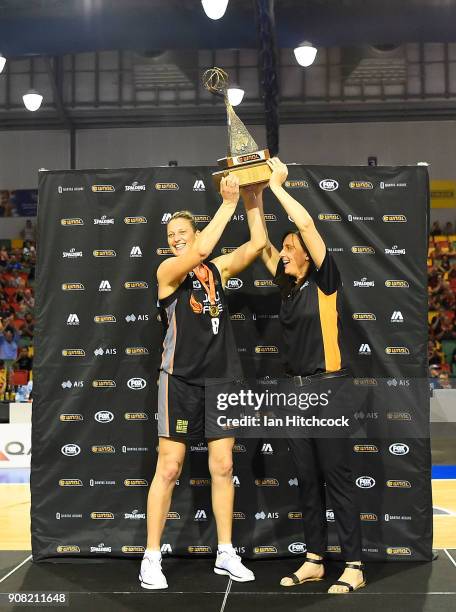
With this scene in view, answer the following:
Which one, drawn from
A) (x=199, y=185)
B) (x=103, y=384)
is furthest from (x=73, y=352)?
(x=199, y=185)

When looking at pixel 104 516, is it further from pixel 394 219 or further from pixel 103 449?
pixel 394 219

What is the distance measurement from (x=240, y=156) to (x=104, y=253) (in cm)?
124

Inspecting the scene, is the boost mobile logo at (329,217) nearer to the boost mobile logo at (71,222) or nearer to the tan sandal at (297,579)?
the boost mobile logo at (71,222)

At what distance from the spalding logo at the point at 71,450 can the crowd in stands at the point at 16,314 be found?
13.7 feet

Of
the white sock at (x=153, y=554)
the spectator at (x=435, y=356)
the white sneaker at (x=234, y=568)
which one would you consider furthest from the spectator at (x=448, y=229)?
the white sock at (x=153, y=554)

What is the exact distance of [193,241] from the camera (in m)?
4.68

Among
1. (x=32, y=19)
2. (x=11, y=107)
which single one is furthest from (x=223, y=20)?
(x=11, y=107)

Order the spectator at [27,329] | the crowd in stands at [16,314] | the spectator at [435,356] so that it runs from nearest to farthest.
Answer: the crowd in stands at [16,314], the spectator at [435,356], the spectator at [27,329]

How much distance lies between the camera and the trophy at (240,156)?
4648 millimetres

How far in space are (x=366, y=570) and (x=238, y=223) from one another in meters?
2.38

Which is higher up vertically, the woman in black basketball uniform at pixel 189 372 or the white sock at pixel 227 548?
the woman in black basketball uniform at pixel 189 372

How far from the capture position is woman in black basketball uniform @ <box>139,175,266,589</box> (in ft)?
15.1

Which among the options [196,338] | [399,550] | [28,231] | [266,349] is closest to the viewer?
[196,338]

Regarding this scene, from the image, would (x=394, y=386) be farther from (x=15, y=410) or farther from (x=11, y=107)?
(x=11, y=107)
